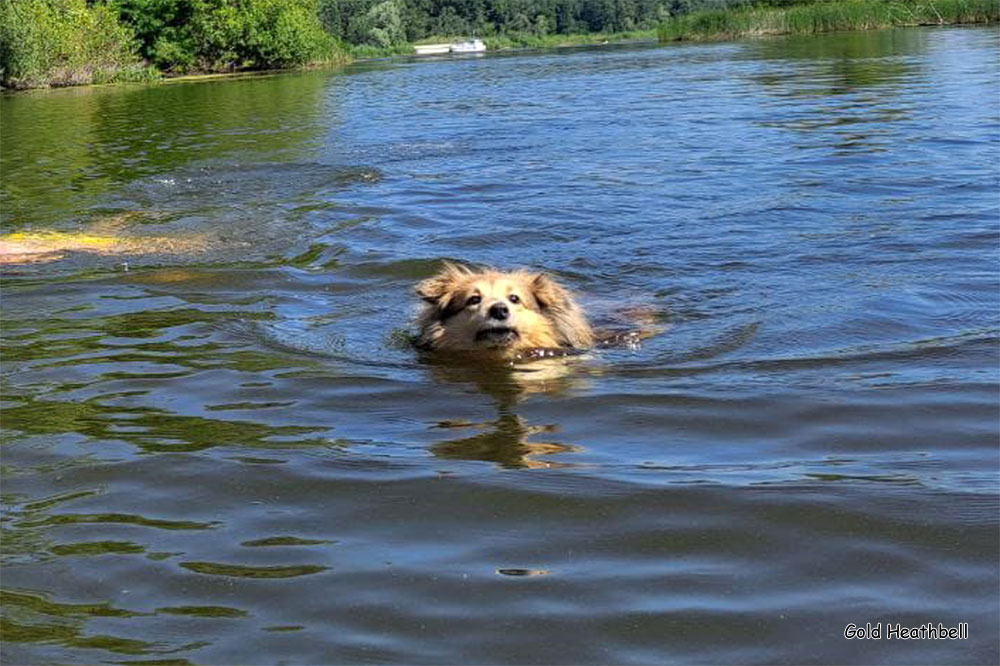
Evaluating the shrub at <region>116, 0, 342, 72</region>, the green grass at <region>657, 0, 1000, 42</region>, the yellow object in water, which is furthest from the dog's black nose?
the shrub at <region>116, 0, 342, 72</region>

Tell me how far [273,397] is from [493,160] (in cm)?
1116

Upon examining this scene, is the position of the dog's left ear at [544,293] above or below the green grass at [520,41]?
below

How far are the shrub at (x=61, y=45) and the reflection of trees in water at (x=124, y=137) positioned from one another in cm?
819

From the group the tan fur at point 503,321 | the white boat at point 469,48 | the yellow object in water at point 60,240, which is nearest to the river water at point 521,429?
the tan fur at point 503,321

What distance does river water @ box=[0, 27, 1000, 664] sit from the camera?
3.73 meters

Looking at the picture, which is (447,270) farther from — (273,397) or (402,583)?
(402,583)

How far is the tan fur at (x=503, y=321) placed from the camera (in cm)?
745

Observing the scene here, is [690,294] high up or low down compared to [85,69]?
down

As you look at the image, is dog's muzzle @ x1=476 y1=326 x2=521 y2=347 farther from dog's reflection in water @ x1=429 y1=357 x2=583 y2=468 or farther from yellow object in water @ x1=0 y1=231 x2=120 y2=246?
yellow object in water @ x1=0 y1=231 x2=120 y2=246

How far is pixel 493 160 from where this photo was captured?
17.3 metres

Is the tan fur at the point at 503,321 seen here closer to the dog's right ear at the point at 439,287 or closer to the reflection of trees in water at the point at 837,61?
the dog's right ear at the point at 439,287

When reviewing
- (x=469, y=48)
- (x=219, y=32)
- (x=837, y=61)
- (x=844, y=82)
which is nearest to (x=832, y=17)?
(x=837, y=61)

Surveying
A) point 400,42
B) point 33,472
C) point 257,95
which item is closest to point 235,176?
point 33,472

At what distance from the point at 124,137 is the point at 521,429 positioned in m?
21.2
